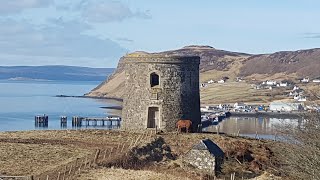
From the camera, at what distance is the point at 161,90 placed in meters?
35.5

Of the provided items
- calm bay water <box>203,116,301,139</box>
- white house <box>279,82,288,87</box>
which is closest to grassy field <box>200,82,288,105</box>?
white house <box>279,82,288,87</box>

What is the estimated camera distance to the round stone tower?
117 ft

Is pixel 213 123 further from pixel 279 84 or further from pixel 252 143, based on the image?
pixel 279 84

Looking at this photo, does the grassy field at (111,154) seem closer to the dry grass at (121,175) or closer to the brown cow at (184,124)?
the dry grass at (121,175)

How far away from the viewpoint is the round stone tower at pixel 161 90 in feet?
117

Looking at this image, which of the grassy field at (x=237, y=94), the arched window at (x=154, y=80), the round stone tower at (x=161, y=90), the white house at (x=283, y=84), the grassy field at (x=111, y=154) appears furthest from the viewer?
the white house at (x=283, y=84)

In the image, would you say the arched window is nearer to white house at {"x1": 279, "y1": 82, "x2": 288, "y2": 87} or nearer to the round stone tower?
the round stone tower

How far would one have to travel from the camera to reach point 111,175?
23.4 m

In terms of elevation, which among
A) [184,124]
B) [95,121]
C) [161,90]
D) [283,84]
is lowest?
[95,121]

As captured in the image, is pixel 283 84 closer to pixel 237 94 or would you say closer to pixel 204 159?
pixel 237 94

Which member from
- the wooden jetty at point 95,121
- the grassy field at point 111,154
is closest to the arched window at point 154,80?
the grassy field at point 111,154

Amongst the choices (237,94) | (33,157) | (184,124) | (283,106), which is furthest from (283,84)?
(33,157)

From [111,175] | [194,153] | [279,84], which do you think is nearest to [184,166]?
[194,153]

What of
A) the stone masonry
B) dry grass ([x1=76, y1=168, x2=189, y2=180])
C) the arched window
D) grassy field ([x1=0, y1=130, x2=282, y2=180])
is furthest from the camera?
the arched window
